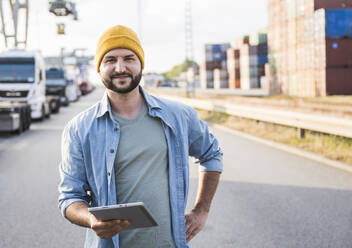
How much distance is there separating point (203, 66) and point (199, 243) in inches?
3203

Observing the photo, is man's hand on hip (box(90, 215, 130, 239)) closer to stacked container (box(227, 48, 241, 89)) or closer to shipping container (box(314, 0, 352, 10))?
shipping container (box(314, 0, 352, 10))

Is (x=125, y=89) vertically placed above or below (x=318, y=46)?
below

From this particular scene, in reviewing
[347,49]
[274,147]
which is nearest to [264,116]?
[274,147]

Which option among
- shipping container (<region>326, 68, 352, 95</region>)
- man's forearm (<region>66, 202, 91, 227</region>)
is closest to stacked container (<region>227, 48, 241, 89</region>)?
shipping container (<region>326, 68, 352, 95</region>)

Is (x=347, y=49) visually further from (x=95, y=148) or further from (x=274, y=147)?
(x=95, y=148)

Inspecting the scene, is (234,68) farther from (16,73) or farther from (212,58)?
(16,73)

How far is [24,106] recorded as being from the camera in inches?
778

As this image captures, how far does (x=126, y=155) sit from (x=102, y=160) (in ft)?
0.38

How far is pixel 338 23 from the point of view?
34219 millimetres

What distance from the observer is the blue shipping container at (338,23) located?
A: 33344 mm

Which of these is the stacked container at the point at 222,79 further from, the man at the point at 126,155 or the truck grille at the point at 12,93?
the man at the point at 126,155

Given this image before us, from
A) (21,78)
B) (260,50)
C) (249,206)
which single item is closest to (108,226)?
(249,206)

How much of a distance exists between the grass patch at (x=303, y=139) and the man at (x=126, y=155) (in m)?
7.32

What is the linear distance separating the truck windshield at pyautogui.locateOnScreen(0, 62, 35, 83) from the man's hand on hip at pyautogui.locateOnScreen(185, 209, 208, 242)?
69.2ft
